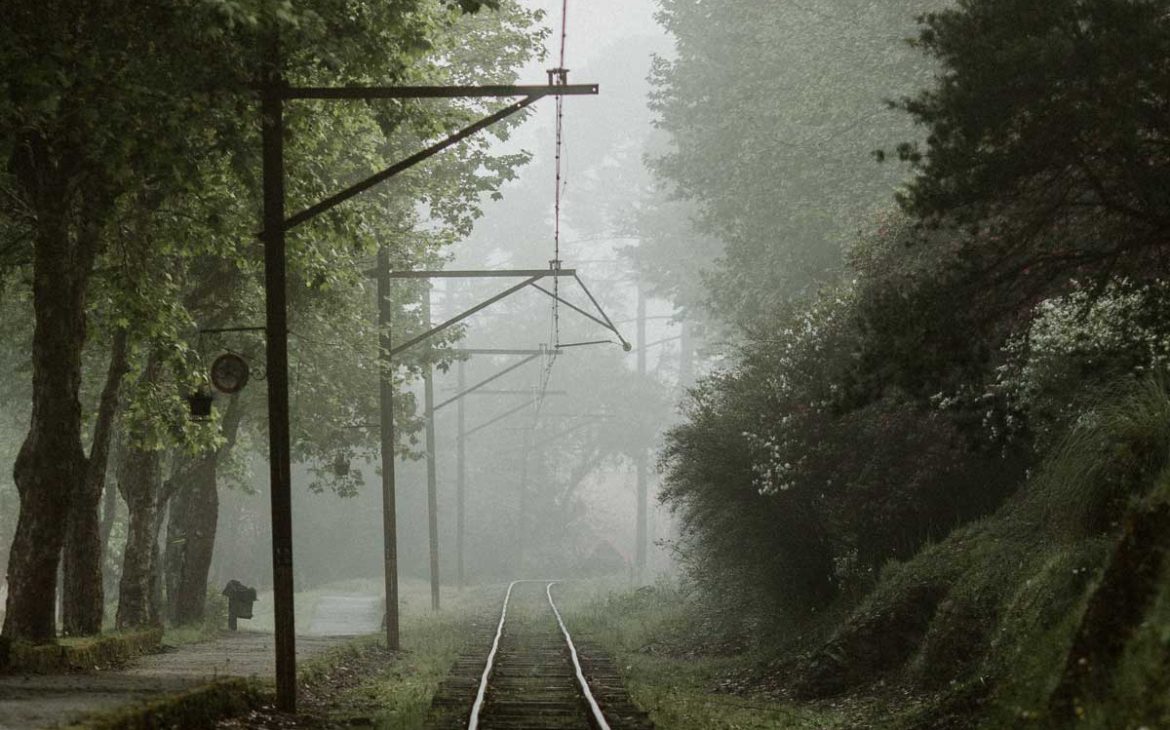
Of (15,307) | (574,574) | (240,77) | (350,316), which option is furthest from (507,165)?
(574,574)

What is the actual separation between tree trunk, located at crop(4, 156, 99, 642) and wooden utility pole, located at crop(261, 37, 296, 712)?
10.4 feet

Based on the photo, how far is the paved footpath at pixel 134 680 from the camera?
11.2 meters

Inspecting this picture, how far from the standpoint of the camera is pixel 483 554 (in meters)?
73.5

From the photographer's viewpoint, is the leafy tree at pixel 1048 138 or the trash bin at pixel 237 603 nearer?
the leafy tree at pixel 1048 138

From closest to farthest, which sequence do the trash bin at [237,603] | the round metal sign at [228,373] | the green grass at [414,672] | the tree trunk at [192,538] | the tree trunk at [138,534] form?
the green grass at [414,672] < the round metal sign at [228,373] < the tree trunk at [138,534] < the tree trunk at [192,538] < the trash bin at [237,603]

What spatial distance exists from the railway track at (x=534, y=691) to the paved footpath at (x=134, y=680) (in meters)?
2.64

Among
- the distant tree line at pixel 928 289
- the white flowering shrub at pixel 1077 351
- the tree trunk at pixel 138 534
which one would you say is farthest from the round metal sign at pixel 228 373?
the tree trunk at pixel 138 534

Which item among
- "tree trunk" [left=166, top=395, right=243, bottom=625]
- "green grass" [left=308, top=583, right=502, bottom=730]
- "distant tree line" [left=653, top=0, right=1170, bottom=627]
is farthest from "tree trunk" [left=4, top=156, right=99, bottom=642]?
"tree trunk" [left=166, top=395, right=243, bottom=625]

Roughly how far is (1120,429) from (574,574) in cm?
6120

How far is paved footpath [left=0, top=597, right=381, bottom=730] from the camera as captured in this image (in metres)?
11.2

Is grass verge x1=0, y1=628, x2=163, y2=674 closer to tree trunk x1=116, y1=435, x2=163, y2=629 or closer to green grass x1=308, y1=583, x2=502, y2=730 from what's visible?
green grass x1=308, y1=583, x2=502, y2=730

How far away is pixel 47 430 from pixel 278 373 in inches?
152

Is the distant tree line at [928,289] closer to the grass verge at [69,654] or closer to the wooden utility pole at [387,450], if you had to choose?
the wooden utility pole at [387,450]

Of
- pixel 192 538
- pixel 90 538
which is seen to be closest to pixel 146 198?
pixel 90 538
